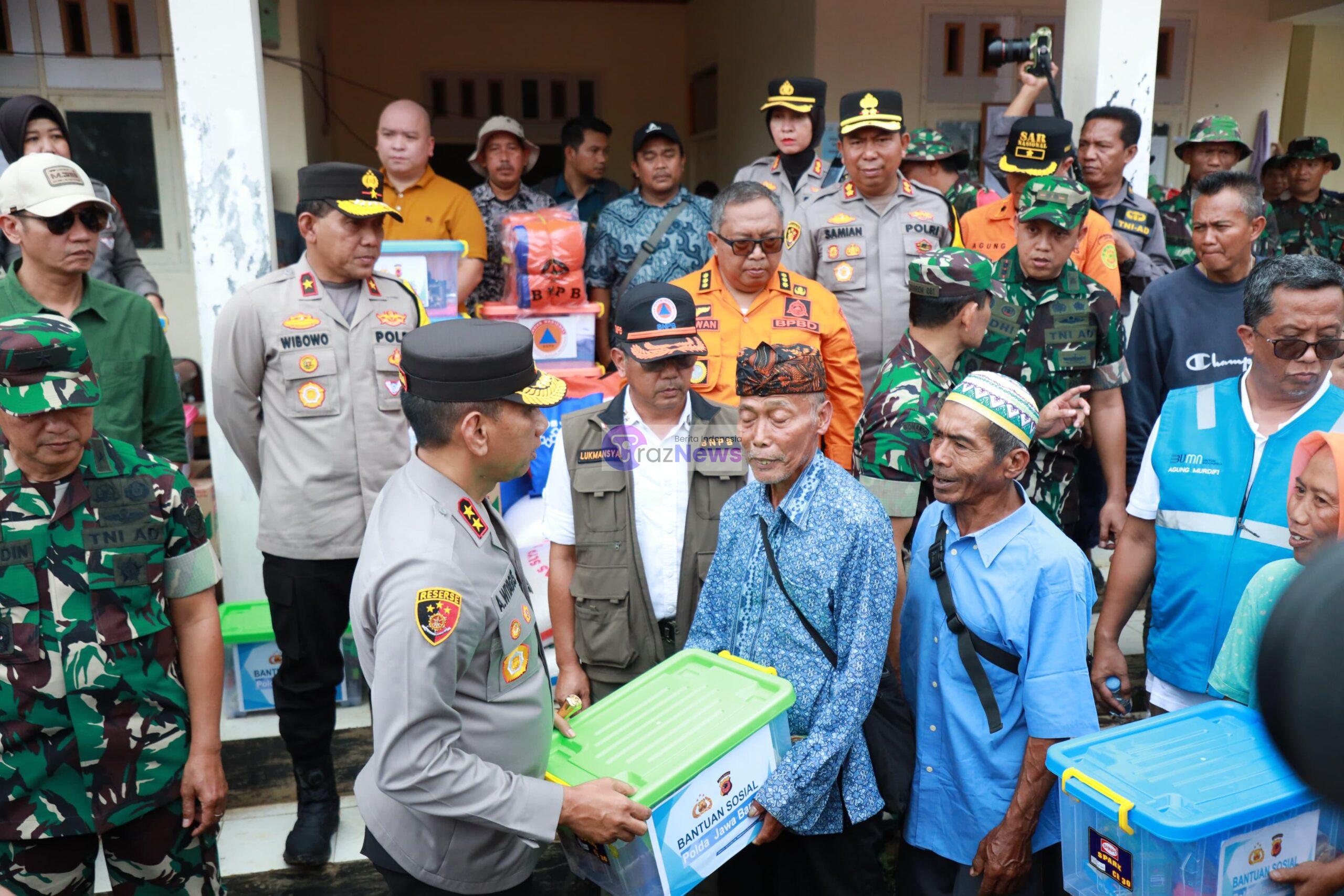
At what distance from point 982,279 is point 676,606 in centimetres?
121

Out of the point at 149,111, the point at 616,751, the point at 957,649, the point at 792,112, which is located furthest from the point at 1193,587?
the point at 149,111

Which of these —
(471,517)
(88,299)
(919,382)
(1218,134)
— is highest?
(1218,134)

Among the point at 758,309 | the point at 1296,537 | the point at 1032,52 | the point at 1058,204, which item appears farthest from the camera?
the point at 1032,52

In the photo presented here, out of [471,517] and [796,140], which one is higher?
[796,140]

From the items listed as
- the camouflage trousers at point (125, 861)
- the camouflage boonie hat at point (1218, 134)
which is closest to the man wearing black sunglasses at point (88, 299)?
the camouflage trousers at point (125, 861)

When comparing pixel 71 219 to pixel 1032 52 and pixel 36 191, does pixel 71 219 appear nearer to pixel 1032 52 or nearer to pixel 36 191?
pixel 36 191

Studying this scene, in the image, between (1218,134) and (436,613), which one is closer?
(436,613)

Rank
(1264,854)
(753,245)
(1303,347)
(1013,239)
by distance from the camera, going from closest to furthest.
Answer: (1264,854) < (1303,347) < (753,245) < (1013,239)

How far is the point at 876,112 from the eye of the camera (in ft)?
13.2

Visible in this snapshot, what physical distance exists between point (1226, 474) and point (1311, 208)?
539 centimetres

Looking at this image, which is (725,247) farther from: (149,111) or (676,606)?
(149,111)

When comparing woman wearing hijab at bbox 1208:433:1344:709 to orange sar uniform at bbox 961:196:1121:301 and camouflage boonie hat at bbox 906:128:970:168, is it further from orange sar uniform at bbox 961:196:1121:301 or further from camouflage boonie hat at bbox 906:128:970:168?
camouflage boonie hat at bbox 906:128:970:168

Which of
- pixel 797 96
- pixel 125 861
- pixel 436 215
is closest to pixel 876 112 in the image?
pixel 797 96

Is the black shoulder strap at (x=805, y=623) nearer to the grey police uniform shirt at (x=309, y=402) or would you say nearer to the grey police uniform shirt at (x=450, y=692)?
the grey police uniform shirt at (x=450, y=692)
